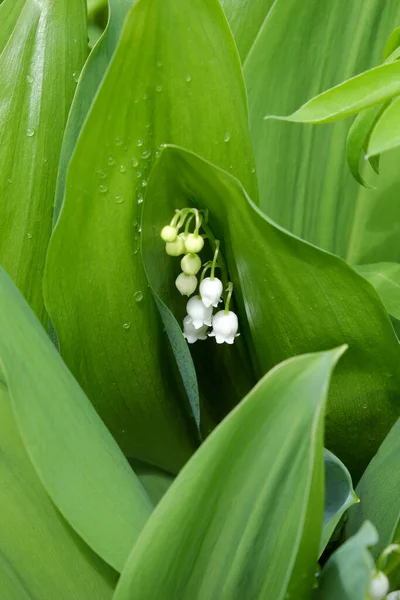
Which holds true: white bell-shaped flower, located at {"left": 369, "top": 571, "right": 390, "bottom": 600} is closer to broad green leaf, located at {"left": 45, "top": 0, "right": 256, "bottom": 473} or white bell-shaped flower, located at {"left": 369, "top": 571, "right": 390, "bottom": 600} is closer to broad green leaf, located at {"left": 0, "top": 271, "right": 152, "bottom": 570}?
broad green leaf, located at {"left": 0, "top": 271, "right": 152, "bottom": 570}

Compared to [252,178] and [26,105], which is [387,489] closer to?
[252,178]

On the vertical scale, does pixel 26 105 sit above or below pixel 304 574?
above

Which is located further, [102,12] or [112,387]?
[102,12]

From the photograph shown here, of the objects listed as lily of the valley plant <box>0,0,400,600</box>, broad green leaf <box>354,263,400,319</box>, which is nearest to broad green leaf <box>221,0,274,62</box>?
lily of the valley plant <box>0,0,400,600</box>

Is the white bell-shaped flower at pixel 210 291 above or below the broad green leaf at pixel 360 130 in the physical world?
below

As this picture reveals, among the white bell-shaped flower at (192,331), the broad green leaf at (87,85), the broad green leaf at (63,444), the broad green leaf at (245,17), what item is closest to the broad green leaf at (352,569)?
the broad green leaf at (63,444)

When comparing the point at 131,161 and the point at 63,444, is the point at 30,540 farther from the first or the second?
the point at 131,161

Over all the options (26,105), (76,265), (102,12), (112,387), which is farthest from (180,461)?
(102,12)

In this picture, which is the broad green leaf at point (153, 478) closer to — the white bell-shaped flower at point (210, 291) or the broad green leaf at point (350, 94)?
the white bell-shaped flower at point (210, 291)

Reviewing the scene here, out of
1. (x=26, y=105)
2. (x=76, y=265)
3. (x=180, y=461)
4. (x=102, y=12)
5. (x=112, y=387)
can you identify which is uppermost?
(x=102, y=12)
